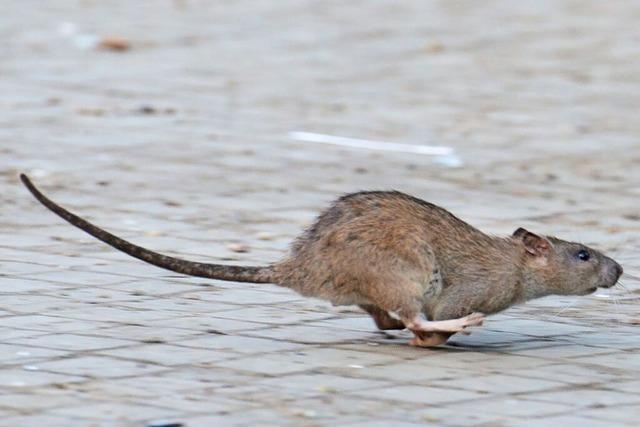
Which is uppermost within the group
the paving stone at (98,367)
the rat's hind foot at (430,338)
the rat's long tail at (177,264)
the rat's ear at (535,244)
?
the rat's ear at (535,244)

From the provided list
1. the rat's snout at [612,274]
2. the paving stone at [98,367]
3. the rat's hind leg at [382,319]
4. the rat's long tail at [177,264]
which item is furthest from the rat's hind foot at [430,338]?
the paving stone at [98,367]

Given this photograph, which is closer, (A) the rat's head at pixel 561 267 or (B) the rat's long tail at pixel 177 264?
(B) the rat's long tail at pixel 177 264

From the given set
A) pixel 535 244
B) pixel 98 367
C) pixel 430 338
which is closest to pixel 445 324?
pixel 430 338

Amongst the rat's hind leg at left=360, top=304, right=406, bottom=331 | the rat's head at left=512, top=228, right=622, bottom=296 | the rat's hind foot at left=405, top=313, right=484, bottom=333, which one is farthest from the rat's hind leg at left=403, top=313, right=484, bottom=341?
the rat's head at left=512, top=228, right=622, bottom=296

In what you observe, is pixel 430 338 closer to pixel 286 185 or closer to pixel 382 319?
pixel 382 319

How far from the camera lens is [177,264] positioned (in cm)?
626

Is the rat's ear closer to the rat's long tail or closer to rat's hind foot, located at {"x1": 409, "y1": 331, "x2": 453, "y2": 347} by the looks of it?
rat's hind foot, located at {"x1": 409, "y1": 331, "x2": 453, "y2": 347}

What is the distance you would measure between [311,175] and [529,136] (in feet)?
7.44

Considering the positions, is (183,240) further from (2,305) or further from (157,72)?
(157,72)

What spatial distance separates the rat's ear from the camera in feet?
21.2

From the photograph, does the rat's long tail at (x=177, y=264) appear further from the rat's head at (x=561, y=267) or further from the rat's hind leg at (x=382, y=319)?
the rat's head at (x=561, y=267)

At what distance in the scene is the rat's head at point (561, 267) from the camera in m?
6.46

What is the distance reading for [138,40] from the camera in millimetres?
16047

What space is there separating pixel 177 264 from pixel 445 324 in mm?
1045
